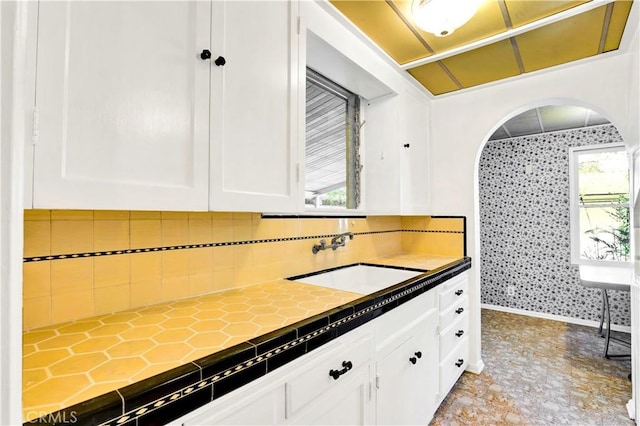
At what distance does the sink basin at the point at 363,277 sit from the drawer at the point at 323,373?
0.70 meters

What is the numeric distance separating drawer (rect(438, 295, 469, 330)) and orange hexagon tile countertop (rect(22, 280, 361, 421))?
0.99 m

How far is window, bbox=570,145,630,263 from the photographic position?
3.51 metres

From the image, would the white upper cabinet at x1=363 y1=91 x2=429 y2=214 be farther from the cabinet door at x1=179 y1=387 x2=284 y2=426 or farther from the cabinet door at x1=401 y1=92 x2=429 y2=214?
the cabinet door at x1=179 y1=387 x2=284 y2=426

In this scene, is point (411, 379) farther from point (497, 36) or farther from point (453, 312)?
point (497, 36)

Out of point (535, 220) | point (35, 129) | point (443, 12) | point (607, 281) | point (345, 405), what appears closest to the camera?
point (35, 129)

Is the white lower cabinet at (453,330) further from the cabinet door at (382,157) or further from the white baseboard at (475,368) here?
the cabinet door at (382,157)

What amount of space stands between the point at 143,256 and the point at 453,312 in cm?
192

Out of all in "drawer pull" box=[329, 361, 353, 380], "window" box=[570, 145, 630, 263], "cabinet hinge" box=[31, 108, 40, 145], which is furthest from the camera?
"window" box=[570, 145, 630, 263]

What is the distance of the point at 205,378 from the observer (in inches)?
27.4

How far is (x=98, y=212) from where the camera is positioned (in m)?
1.02

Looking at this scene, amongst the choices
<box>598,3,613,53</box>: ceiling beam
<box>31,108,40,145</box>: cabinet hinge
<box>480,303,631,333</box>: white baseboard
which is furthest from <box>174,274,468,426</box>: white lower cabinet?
<box>480,303,631,333</box>: white baseboard

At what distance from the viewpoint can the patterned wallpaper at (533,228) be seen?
3631mm

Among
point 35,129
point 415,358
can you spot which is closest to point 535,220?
point 415,358

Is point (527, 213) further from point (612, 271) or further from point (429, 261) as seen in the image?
point (429, 261)
